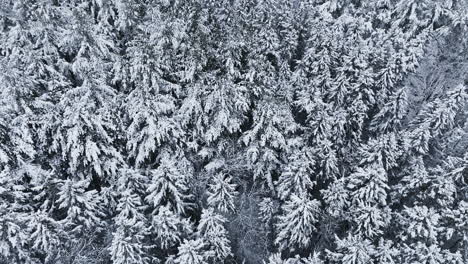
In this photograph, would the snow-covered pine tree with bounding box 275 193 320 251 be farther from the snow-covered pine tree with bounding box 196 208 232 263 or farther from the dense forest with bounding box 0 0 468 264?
the snow-covered pine tree with bounding box 196 208 232 263

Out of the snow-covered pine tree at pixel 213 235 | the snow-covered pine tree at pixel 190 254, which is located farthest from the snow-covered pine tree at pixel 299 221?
the snow-covered pine tree at pixel 190 254

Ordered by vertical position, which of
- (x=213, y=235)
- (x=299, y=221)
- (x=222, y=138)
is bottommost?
(x=213, y=235)

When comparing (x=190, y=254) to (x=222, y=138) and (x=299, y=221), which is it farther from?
(x=222, y=138)

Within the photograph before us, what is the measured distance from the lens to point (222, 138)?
76.7 ft

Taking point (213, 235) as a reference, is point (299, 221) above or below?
above

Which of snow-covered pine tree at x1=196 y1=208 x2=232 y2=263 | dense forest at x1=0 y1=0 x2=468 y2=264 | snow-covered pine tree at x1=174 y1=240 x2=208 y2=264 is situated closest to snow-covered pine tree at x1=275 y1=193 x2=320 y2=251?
dense forest at x1=0 y1=0 x2=468 y2=264

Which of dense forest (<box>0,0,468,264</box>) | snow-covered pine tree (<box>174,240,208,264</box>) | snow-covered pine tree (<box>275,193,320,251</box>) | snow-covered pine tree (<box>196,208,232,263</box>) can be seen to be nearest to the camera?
snow-covered pine tree (<box>174,240,208,264</box>)

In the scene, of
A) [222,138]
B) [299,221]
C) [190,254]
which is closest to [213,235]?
[190,254]

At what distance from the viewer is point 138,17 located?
2428cm

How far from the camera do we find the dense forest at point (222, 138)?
58.5ft

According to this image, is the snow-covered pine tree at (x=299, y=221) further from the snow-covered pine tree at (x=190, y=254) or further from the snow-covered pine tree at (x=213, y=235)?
the snow-covered pine tree at (x=190, y=254)

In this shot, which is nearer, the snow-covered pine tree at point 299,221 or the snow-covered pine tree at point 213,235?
the snow-covered pine tree at point 213,235

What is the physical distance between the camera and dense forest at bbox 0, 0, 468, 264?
17828 mm

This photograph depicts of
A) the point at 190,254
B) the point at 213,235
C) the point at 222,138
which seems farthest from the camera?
the point at 222,138
